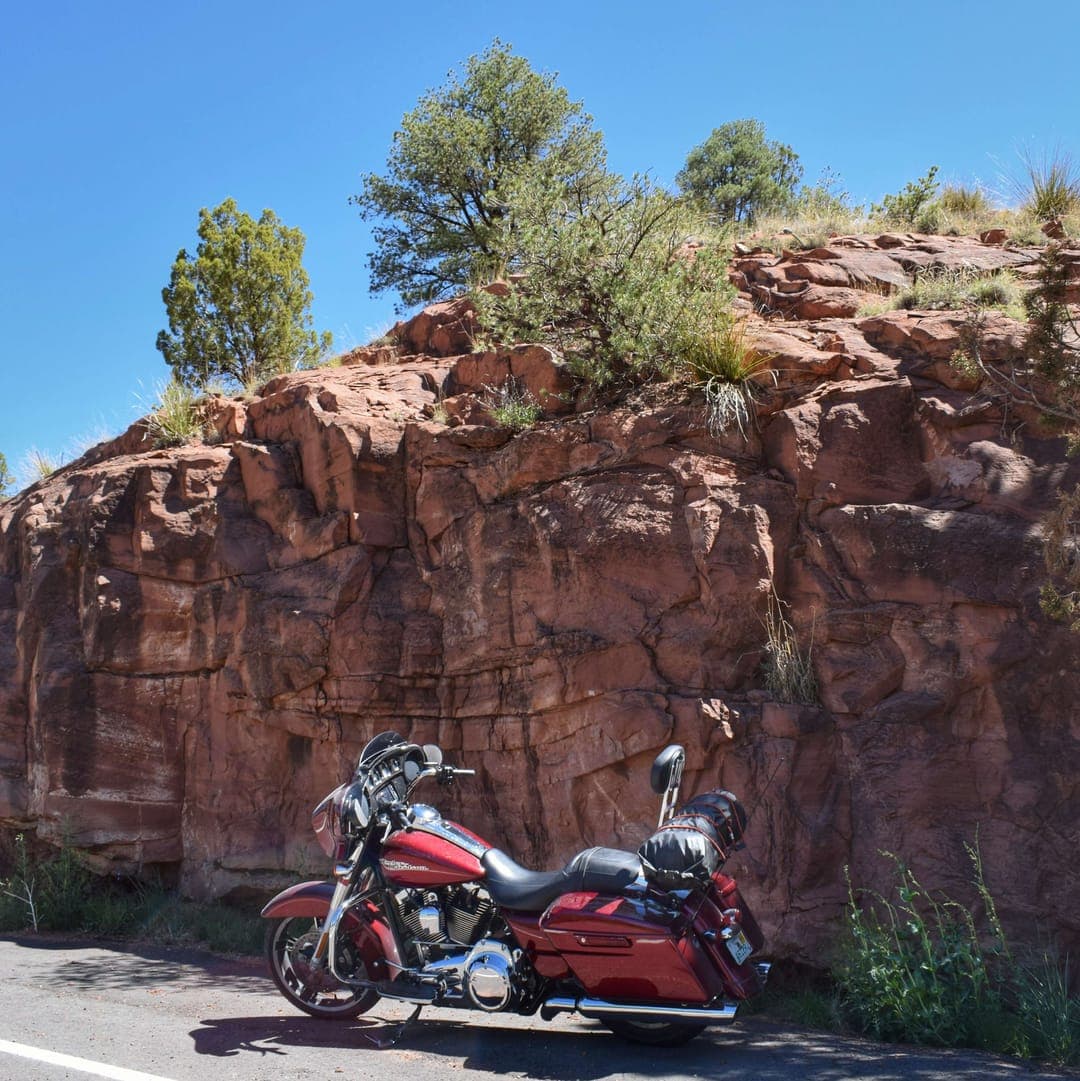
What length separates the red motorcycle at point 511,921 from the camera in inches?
220

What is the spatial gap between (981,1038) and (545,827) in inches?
131

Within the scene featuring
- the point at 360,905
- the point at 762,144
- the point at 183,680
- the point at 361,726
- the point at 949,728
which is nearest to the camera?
the point at 360,905

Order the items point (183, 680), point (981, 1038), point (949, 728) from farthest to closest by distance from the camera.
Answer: point (183, 680), point (949, 728), point (981, 1038)

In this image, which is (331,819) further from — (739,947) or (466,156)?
(466,156)

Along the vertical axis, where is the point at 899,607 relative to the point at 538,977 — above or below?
Result: above

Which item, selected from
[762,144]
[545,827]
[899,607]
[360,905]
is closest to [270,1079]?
[360,905]

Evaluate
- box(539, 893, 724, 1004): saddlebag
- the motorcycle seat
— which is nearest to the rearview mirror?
the motorcycle seat

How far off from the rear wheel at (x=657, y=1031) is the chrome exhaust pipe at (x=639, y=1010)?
0.09m

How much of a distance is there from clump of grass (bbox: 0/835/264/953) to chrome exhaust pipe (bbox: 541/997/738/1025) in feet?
12.7

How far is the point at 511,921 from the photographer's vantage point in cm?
600

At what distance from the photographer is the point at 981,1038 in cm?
Answer: 578

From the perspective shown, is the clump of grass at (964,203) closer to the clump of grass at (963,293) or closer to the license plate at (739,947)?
the clump of grass at (963,293)

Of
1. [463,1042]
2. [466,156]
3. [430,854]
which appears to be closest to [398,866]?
[430,854]

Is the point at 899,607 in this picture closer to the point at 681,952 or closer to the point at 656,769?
the point at 656,769
